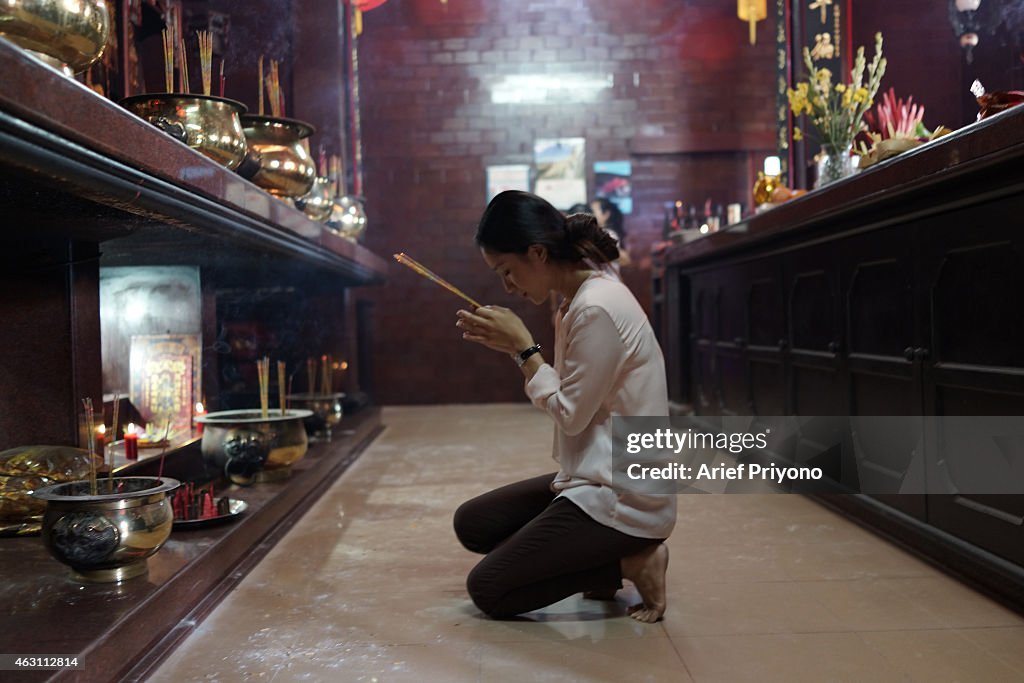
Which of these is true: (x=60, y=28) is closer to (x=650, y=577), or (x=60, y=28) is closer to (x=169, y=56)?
(x=169, y=56)

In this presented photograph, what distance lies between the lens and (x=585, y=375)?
6.49ft

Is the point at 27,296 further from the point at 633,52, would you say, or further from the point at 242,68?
the point at 633,52

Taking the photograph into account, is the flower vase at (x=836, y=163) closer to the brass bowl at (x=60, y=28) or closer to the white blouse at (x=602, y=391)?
the white blouse at (x=602, y=391)

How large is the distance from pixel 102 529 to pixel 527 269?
1.04 meters

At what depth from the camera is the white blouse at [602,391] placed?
199cm

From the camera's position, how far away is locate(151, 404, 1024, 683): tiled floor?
1791 millimetres

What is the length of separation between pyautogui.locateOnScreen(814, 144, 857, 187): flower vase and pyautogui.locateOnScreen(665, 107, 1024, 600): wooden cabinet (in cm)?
39

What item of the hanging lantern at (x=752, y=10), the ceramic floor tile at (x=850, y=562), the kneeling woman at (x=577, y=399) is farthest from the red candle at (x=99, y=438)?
the hanging lantern at (x=752, y=10)

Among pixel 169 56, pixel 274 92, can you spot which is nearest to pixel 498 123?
pixel 274 92

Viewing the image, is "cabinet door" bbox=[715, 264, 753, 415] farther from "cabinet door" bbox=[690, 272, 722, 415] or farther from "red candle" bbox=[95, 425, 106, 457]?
"red candle" bbox=[95, 425, 106, 457]

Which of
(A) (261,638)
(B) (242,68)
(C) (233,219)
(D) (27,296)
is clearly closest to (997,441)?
(A) (261,638)

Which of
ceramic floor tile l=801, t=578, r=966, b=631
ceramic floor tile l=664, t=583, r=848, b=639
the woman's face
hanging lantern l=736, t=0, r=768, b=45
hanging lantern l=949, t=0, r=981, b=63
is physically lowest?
ceramic floor tile l=801, t=578, r=966, b=631

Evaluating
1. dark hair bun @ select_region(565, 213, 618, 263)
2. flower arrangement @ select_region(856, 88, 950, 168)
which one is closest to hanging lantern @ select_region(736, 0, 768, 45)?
flower arrangement @ select_region(856, 88, 950, 168)

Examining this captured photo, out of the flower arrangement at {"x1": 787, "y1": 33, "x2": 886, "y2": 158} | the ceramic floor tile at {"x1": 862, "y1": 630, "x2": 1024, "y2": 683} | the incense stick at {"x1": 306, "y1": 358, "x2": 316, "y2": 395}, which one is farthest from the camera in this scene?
the incense stick at {"x1": 306, "y1": 358, "x2": 316, "y2": 395}
